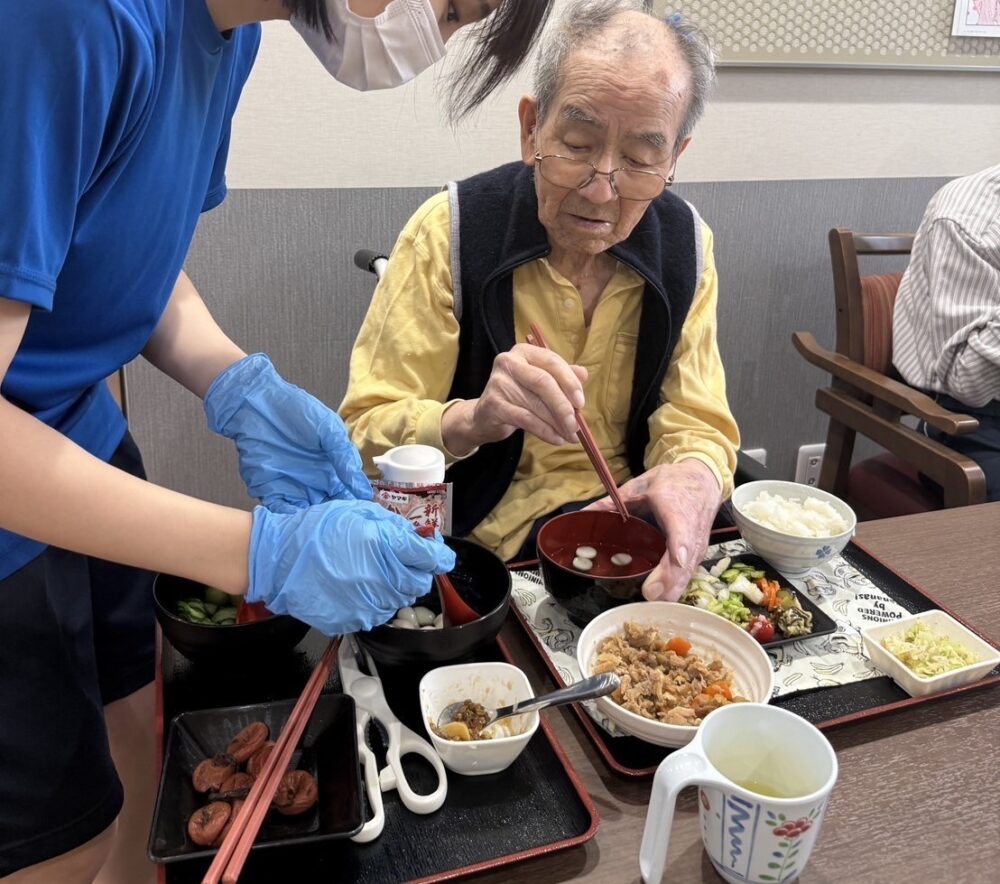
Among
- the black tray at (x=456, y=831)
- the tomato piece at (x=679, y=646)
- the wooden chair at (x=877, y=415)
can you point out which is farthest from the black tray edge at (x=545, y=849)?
the wooden chair at (x=877, y=415)

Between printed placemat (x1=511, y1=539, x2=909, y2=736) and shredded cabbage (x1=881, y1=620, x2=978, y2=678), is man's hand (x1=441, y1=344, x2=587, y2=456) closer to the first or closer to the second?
printed placemat (x1=511, y1=539, x2=909, y2=736)

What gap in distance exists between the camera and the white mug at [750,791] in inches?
28.7

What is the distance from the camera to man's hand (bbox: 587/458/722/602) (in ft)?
3.89

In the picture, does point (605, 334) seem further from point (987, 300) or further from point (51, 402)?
point (987, 300)

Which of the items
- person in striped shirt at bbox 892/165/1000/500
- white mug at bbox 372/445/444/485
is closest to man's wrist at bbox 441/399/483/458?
white mug at bbox 372/445/444/485

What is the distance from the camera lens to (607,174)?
1.47m

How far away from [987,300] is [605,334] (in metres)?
1.26

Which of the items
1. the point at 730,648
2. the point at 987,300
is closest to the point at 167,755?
the point at 730,648

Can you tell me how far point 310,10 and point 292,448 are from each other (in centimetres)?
60

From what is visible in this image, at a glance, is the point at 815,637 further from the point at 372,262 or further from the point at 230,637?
the point at 372,262

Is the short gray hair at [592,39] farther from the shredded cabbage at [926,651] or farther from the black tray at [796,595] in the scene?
the shredded cabbage at [926,651]

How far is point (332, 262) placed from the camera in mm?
2428

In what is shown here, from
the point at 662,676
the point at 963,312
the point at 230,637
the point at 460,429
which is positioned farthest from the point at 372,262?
the point at 963,312

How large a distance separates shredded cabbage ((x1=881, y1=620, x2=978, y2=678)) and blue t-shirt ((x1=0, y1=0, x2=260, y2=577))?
1093 millimetres
